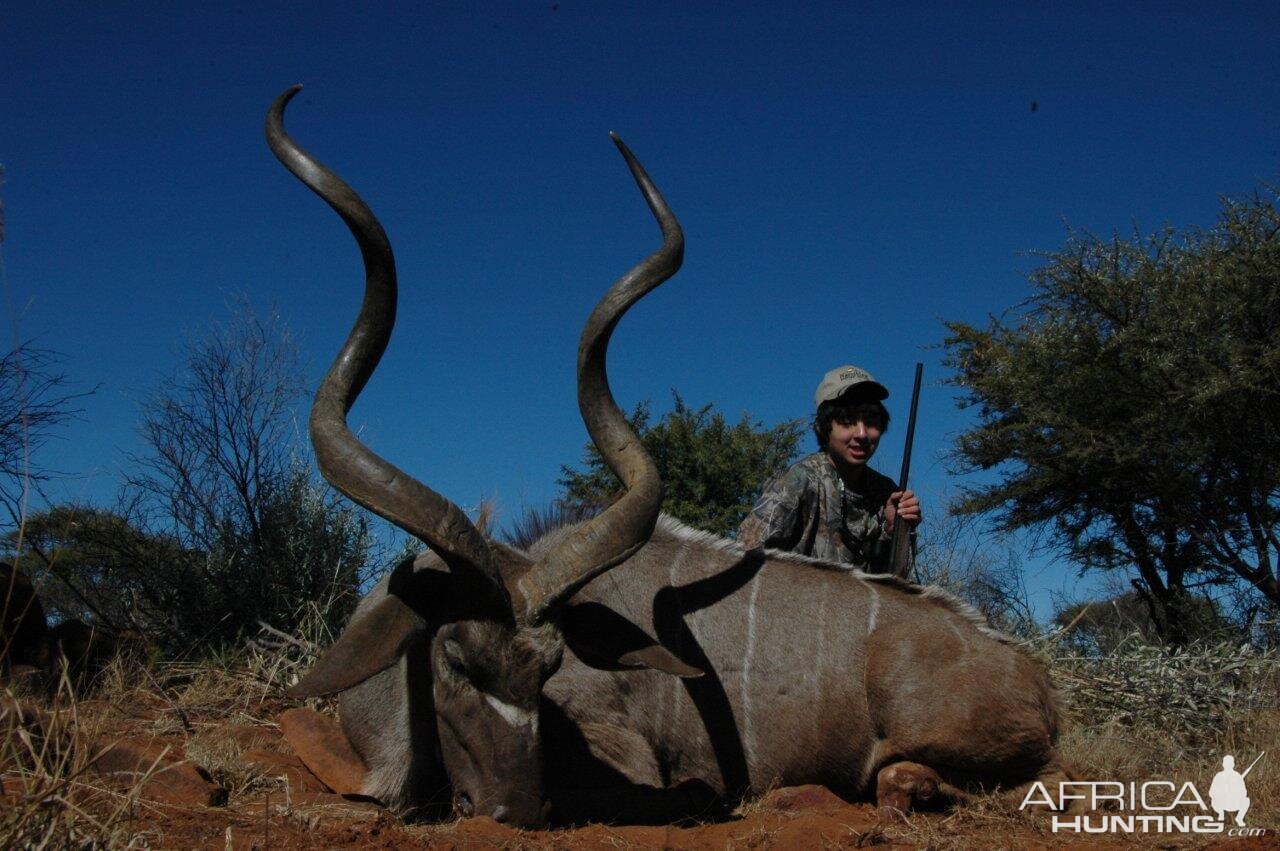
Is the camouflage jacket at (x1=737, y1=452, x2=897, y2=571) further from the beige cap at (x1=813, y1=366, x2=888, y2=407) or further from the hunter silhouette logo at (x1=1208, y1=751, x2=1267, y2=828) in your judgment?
the hunter silhouette logo at (x1=1208, y1=751, x2=1267, y2=828)

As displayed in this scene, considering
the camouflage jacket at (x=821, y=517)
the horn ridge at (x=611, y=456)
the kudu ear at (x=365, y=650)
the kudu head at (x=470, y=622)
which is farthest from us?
the camouflage jacket at (x=821, y=517)

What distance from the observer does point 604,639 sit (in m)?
3.88

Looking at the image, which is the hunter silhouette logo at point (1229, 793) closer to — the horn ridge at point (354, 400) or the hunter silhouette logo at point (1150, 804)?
the hunter silhouette logo at point (1150, 804)

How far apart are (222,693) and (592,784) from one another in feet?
8.50

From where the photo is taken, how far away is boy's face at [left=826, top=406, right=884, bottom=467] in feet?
18.4

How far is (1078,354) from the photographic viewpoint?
7762 millimetres

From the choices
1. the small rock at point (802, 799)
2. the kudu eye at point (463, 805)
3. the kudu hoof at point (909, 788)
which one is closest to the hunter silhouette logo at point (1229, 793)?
the kudu hoof at point (909, 788)

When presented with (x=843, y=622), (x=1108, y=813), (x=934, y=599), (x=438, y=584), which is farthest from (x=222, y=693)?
(x=1108, y=813)

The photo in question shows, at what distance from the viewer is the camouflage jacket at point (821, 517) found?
5.43 metres

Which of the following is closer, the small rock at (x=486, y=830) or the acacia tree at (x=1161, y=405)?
the small rock at (x=486, y=830)

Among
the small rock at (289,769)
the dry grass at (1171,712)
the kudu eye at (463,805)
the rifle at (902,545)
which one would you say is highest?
the rifle at (902,545)

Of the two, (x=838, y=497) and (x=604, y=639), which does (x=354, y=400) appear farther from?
(x=838, y=497)

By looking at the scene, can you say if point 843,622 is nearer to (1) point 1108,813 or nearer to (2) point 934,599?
(2) point 934,599

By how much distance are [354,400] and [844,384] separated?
2711mm
